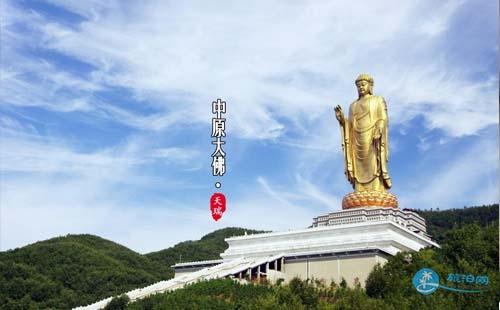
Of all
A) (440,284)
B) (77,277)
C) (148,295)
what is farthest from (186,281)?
(77,277)

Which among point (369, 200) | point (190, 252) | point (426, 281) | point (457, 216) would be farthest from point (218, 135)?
point (457, 216)

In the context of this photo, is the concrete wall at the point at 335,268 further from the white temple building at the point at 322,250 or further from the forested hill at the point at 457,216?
the forested hill at the point at 457,216

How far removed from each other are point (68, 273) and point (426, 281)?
3037 cm

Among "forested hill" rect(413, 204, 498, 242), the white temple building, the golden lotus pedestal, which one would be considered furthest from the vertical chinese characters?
"forested hill" rect(413, 204, 498, 242)

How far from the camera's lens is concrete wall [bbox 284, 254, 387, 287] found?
27.6 metres

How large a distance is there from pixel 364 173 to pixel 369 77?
4.78m

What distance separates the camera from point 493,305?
771 inches

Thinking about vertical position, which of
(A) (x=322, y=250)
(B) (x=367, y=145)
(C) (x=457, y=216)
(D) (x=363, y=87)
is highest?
(C) (x=457, y=216)

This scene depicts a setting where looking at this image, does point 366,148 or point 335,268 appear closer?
point 335,268

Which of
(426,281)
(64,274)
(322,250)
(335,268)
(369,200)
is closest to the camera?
(426,281)

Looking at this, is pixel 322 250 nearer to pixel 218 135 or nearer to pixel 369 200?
pixel 369 200

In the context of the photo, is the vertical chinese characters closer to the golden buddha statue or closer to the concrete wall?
the concrete wall

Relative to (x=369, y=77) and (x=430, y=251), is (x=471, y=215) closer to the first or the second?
(x=369, y=77)

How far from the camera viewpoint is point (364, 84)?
117 feet
